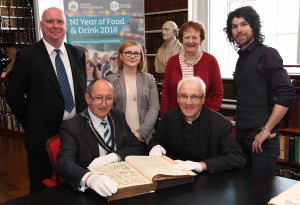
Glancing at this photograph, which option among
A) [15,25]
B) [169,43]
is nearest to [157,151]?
[169,43]

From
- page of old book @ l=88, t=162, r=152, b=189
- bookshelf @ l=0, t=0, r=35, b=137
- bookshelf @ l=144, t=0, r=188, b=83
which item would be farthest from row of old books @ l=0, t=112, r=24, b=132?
page of old book @ l=88, t=162, r=152, b=189

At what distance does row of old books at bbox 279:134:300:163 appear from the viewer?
10.3ft

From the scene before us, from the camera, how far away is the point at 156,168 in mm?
1495

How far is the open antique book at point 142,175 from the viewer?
1371 millimetres

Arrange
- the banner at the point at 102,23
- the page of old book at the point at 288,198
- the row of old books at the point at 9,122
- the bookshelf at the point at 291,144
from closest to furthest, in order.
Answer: the page of old book at the point at 288,198
the bookshelf at the point at 291,144
the banner at the point at 102,23
the row of old books at the point at 9,122

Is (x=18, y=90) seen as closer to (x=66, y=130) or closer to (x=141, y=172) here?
(x=66, y=130)

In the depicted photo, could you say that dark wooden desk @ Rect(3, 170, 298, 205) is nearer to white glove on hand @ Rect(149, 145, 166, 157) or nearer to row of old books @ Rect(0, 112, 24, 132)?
white glove on hand @ Rect(149, 145, 166, 157)

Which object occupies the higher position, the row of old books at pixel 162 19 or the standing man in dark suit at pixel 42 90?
the row of old books at pixel 162 19

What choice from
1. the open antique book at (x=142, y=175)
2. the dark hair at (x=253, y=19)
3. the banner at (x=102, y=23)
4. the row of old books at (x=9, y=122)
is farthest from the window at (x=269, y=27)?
the row of old books at (x=9, y=122)

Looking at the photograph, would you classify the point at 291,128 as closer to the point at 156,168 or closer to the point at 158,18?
the point at 156,168

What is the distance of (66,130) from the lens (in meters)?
1.81

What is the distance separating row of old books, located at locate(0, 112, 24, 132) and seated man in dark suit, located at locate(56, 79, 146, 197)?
419cm

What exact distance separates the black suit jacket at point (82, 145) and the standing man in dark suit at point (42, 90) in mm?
410

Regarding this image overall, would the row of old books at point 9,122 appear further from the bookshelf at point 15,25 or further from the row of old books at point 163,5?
the row of old books at point 163,5
